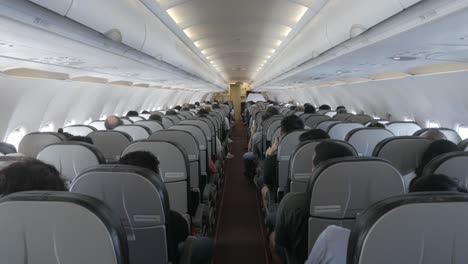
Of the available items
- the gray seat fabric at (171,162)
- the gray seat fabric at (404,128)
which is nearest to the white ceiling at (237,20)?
the gray seat fabric at (404,128)

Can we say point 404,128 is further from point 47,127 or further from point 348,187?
point 47,127

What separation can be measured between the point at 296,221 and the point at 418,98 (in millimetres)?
7245

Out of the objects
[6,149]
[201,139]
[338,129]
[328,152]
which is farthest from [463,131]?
[6,149]

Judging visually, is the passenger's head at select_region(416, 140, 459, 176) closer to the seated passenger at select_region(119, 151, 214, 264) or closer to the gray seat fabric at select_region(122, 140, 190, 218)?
the seated passenger at select_region(119, 151, 214, 264)

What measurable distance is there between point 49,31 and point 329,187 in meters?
2.60

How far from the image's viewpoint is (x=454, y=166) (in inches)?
137

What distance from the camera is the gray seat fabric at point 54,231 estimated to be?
1.73 metres

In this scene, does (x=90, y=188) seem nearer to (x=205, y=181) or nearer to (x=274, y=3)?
(x=205, y=181)

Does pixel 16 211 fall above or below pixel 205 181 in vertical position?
above

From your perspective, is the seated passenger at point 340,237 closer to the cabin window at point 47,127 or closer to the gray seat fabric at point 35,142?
the gray seat fabric at point 35,142

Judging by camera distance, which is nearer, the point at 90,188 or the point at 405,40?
the point at 90,188

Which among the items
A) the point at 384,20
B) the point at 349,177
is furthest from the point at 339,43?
the point at 349,177

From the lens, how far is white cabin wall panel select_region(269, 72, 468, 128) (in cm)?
765

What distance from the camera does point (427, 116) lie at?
9.45 metres
